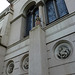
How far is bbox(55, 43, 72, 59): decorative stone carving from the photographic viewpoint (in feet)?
16.0

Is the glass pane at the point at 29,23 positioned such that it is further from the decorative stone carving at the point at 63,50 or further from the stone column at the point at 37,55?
the decorative stone carving at the point at 63,50

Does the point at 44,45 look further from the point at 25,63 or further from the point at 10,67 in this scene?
the point at 10,67

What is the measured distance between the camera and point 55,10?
25.8ft

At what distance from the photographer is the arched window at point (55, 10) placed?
294 inches

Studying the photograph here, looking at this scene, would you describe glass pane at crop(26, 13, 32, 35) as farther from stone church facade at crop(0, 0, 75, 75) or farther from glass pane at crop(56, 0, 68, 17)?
glass pane at crop(56, 0, 68, 17)

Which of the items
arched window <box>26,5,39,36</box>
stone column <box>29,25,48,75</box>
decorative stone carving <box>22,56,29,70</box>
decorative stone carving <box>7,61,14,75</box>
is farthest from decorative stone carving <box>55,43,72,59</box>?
arched window <box>26,5,39,36</box>

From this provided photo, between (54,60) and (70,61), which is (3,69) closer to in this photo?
(54,60)

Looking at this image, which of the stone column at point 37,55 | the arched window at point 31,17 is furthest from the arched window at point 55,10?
the stone column at point 37,55

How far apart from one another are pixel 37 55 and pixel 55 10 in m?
→ 4.43

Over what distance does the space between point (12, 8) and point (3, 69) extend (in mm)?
7894

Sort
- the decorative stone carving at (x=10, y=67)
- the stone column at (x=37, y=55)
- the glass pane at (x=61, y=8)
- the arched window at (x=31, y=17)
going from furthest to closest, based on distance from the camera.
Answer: the arched window at (x=31, y=17) → the glass pane at (x=61, y=8) → the decorative stone carving at (x=10, y=67) → the stone column at (x=37, y=55)

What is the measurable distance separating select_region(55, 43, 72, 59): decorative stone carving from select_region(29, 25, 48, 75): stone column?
2.29ft

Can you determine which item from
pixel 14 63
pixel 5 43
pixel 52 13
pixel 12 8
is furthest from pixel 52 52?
pixel 12 8

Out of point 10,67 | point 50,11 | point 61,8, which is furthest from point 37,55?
point 50,11
